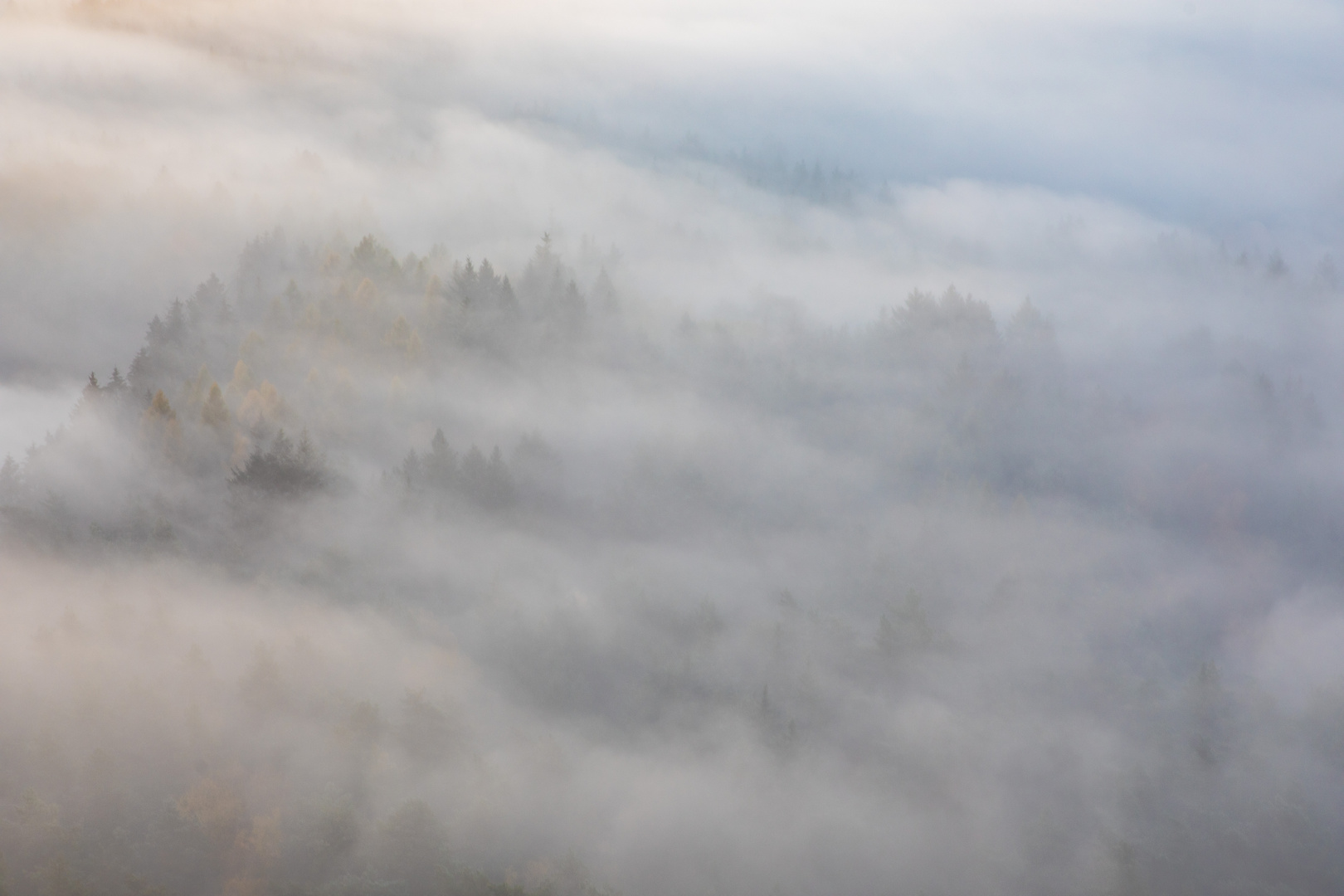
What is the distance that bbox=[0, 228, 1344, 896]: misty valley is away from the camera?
250ft

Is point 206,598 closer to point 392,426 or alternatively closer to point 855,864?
point 392,426

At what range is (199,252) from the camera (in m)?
143

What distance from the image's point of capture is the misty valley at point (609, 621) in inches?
2995

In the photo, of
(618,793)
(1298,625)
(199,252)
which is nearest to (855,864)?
(618,793)

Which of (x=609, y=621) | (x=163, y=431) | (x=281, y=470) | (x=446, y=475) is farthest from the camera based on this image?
(x=609, y=621)

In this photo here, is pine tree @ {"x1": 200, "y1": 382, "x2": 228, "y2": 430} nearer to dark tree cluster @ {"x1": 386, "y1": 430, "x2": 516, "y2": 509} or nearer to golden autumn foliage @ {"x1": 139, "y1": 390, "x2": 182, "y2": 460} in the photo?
golden autumn foliage @ {"x1": 139, "y1": 390, "x2": 182, "y2": 460}

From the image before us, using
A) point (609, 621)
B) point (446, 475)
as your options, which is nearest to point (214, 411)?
point (446, 475)

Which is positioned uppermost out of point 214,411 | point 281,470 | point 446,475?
point 214,411

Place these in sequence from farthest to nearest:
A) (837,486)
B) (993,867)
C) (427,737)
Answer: (837,486)
(993,867)
(427,737)

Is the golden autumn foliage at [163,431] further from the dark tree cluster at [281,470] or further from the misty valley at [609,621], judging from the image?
the dark tree cluster at [281,470]

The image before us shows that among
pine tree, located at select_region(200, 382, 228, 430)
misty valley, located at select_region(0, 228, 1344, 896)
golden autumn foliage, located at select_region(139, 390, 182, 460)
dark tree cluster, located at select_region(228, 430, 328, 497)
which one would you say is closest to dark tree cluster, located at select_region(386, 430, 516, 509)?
misty valley, located at select_region(0, 228, 1344, 896)

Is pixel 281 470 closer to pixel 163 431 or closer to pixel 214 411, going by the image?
pixel 214 411

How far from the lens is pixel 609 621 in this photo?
96.1m

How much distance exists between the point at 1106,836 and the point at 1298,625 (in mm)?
63034
